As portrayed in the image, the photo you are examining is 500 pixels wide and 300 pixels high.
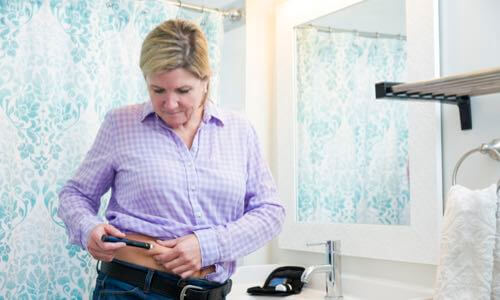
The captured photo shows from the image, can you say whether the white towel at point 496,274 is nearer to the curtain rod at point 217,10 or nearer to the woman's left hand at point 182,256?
the woman's left hand at point 182,256

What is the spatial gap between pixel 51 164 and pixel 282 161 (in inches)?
32.7

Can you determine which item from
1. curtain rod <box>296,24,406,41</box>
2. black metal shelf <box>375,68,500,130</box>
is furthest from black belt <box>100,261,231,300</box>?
curtain rod <box>296,24,406,41</box>

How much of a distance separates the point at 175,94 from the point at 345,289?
3.04ft

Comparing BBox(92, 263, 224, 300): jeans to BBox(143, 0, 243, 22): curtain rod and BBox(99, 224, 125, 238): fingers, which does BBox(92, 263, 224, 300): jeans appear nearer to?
BBox(99, 224, 125, 238): fingers

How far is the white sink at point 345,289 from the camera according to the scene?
1.81 m

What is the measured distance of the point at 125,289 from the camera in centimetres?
143

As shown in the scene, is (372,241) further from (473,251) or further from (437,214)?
(473,251)

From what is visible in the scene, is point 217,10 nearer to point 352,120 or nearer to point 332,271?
point 352,120

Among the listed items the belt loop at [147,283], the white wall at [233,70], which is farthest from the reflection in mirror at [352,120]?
the belt loop at [147,283]

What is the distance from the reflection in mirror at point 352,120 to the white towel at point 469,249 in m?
0.44

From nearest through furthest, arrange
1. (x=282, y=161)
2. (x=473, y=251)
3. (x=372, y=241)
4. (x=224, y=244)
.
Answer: (x=473, y=251)
(x=224, y=244)
(x=372, y=241)
(x=282, y=161)

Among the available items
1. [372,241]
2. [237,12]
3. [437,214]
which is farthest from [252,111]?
[437,214]

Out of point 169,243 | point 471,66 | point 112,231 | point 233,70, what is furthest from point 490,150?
point 233,70

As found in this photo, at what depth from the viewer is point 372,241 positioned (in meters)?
1.93
